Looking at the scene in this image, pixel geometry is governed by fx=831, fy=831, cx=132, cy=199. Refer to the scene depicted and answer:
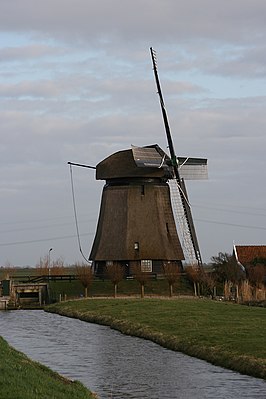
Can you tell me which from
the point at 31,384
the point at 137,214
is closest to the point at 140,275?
the point at 137,214

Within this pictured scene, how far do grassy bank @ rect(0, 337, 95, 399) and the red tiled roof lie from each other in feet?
140

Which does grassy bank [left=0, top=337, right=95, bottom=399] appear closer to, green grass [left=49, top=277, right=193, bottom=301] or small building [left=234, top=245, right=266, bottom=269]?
green grass [left=49, top=277, right=193, bottom=301]

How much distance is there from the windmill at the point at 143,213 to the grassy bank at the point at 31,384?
34.8 meters

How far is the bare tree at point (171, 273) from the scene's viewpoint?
4909 cm

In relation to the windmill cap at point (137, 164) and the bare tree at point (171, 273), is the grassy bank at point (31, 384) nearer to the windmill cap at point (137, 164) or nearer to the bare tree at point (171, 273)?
the bare tree at point (171, 273)

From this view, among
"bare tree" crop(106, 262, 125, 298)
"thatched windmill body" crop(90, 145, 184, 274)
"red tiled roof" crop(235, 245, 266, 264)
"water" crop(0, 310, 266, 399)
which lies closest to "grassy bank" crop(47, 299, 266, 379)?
"water" crop(0, 310, 266, 399)

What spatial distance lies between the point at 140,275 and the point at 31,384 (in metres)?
35.0

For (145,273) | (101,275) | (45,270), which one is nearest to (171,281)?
(145,273)

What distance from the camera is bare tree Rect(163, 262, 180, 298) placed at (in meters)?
49.1

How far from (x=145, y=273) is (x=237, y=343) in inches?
1127

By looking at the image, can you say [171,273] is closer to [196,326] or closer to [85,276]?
[85,276]

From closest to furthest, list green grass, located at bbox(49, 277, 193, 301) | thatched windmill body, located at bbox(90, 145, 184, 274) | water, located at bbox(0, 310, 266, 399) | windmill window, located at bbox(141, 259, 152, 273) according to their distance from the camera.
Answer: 1. water, located at bbox(0, 310, 266, 399)
2. green grass, located at bbox(49, 277, 193, 301)
3. windmill window, located at bbox(141, 259, 152, 273)
4. thatched windmill body, located at bbox(90, 145, 184, 274)

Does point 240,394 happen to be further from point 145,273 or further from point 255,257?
point 255,257

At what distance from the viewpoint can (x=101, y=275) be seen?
2121 inches
